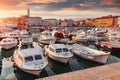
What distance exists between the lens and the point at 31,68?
12898 mm

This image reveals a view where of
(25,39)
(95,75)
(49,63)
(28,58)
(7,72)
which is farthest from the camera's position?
(25,39)

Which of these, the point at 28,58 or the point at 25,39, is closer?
the point at 28,58

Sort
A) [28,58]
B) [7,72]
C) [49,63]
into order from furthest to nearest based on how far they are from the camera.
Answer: [49,63] → [7,72] → [28,58]

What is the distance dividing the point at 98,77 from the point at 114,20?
119226 millimetres

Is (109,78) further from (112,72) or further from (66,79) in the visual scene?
(66,79)

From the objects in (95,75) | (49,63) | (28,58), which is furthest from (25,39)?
(95,75)

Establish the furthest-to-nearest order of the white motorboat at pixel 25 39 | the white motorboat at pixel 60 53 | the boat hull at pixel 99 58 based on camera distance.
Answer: the white motorboat at pixel 25 39
the boat hull at pixel 99 58
the white motorboat at pixel 60 53

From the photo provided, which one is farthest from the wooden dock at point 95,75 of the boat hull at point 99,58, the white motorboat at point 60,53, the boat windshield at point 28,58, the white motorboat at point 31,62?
the white motorboat at point 60,53

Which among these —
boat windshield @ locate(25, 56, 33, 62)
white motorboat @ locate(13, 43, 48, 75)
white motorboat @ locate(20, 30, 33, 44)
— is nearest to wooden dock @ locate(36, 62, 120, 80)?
white motorboat @ locate(13, 43, 48, 75)

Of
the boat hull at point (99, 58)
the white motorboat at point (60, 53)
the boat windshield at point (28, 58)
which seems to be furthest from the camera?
the boat hull at point (99, 58)

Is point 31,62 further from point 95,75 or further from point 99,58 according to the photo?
point 99,58

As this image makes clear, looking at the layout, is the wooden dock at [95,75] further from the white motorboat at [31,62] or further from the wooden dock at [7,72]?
the wooden dock at [7,72]

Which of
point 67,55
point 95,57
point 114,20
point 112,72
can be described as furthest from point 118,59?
point 114,20

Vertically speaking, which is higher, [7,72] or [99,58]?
[99,58]
